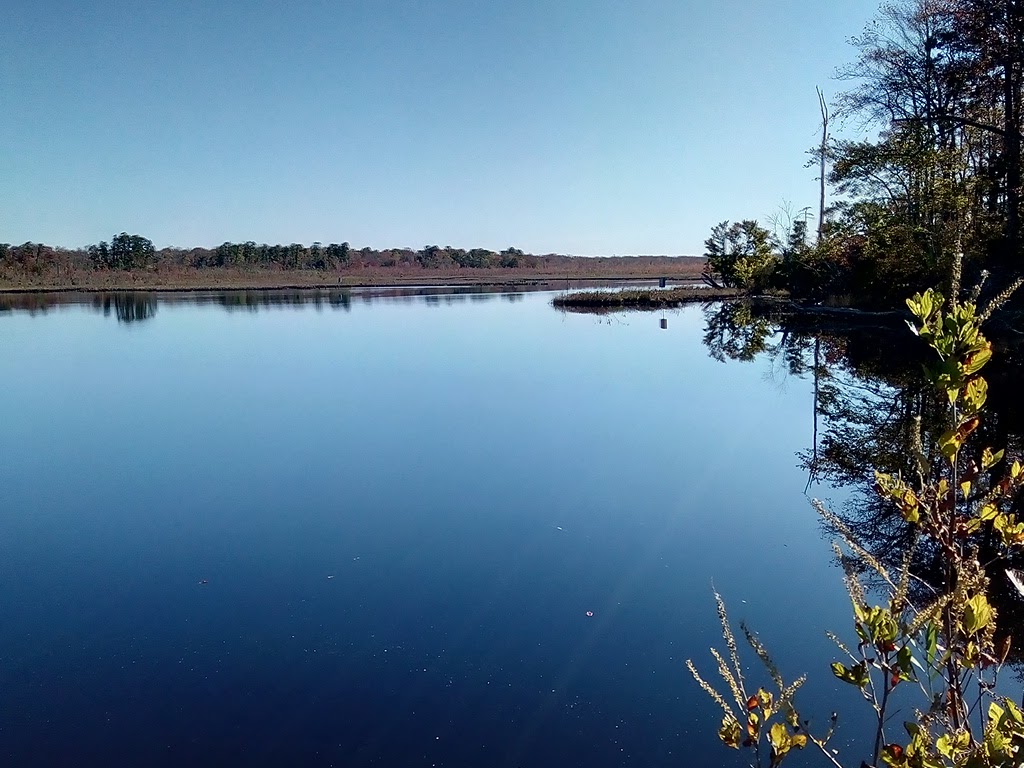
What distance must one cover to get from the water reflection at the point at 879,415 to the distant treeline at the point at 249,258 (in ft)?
192

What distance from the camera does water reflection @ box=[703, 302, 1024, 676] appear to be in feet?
13.5

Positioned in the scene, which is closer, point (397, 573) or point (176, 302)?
point (397, 573)

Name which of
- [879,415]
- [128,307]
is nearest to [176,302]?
[128,307]

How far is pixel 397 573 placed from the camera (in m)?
4.61

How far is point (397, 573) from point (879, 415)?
6.29 metres

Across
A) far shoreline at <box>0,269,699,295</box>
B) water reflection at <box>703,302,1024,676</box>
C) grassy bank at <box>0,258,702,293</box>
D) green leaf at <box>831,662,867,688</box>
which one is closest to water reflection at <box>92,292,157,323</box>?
far shoreline at <box>0,269,699,295</box>

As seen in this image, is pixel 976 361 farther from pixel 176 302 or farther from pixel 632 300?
pixel 176 302

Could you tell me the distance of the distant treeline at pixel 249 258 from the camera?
58.9 metres

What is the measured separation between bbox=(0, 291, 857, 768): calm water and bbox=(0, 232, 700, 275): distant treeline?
188ft

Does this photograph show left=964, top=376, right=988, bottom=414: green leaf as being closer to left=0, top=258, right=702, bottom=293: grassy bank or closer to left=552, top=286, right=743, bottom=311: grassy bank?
left=552, top=286, right=743, bottom=311: grassy bank

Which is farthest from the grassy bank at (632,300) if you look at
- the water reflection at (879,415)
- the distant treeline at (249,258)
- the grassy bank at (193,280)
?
the distant treeline at (249,258)

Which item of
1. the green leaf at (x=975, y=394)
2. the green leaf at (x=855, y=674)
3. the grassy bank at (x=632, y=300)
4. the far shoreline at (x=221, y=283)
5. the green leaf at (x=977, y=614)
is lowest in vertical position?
the green leaf at (x=855, y=674)

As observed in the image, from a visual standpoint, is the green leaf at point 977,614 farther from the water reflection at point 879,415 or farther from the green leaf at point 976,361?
the green leaf at point 976,361

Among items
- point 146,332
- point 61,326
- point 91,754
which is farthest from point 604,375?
point 61,326
